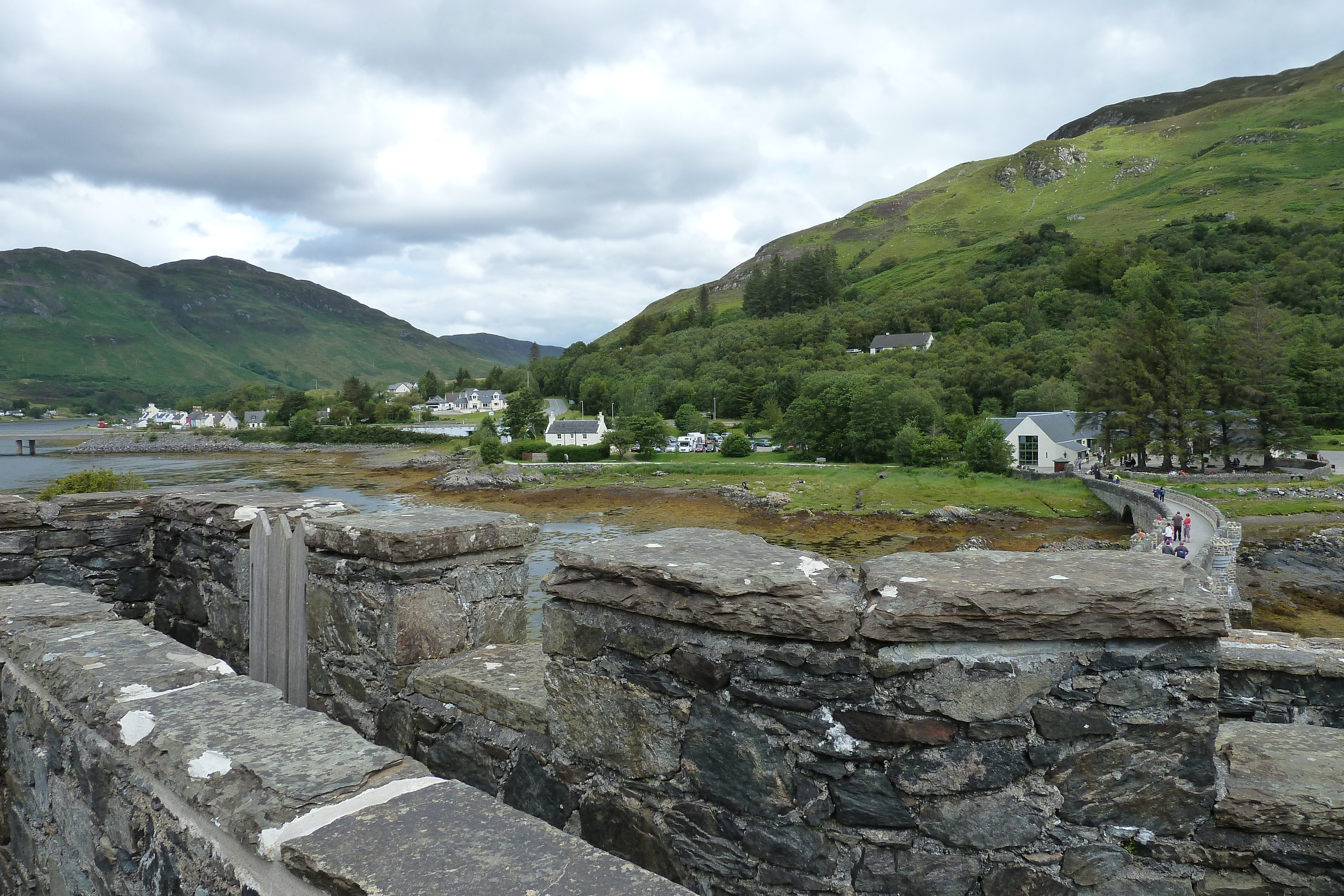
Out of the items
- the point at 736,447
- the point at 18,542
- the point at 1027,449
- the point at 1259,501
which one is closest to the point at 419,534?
the point at 18,542

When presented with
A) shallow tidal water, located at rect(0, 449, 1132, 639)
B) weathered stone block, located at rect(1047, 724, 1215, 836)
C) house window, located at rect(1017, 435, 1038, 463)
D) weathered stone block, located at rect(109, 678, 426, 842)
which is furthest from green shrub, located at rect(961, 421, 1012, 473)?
weathered stone block, located at rect(109, 678, 426, 842)

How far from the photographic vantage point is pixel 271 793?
180 cm

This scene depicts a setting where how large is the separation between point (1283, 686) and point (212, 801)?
5.52 meters

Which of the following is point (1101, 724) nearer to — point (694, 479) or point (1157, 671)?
point (1157, 671)

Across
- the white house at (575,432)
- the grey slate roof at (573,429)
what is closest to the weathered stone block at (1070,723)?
the white house at (575,432)

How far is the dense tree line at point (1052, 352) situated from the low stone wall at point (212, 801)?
184 feet

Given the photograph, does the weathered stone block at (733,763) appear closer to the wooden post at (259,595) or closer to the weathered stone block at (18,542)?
the wooden post at (259,595)

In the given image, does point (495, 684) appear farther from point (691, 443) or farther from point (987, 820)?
point (691, 443)

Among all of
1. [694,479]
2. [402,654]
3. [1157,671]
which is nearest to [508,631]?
[402,654]

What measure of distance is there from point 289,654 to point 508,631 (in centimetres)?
117

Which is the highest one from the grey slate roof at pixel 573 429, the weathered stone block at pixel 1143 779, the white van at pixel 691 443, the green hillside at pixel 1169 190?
the green hillside at pixel 1169 190

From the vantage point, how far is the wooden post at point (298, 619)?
12.2 ft

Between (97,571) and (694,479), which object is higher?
(97,571)

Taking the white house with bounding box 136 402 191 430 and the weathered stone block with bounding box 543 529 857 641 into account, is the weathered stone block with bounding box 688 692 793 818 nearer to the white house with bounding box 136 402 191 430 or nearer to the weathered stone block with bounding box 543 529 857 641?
the weathered stone block with bounding box 543 529 857 641
